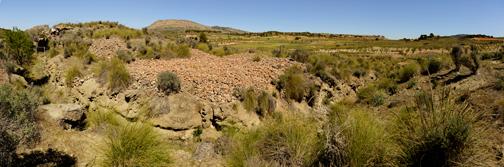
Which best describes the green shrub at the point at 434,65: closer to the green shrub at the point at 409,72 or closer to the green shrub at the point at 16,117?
the green shrub at the point at 409,72

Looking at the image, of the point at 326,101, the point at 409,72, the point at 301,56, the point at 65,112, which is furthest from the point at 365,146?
the point at 409,72

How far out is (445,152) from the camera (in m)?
2.19

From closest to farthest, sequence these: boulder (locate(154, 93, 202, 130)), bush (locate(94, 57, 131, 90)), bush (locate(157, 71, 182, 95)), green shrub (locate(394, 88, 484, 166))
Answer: green shrub (locate(394, 88, 484, 166)), boulder (locate(154, 93, 202, 130)), bush (locate(157, 71, 182, 95)), bush (locate(94, 57, 131, 90))

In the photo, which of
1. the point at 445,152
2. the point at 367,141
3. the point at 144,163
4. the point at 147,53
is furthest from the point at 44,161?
the point at 147,53

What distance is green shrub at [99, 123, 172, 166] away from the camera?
10.8ft

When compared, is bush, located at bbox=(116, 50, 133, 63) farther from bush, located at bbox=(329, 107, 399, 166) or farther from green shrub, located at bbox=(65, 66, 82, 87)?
bush, located at bbox=(329, 107, 399, 166)

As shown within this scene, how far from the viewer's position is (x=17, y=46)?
10.3m

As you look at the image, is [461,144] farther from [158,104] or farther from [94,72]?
[94,72]

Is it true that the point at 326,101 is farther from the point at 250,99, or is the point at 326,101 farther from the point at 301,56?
the point at 250,99

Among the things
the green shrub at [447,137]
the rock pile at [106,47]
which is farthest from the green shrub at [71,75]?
the green shrub at [447,137]

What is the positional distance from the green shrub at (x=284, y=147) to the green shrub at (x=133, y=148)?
133 cm

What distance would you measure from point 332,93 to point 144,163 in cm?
1011

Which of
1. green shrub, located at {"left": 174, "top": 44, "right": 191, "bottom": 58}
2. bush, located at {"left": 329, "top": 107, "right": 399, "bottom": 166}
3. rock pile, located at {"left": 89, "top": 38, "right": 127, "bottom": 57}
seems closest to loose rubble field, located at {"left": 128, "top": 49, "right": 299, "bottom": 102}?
green shrub, located at {"left": 174, "top": 44, "right": 191, "bottom": 58}

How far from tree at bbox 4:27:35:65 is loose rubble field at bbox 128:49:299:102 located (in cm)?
594
